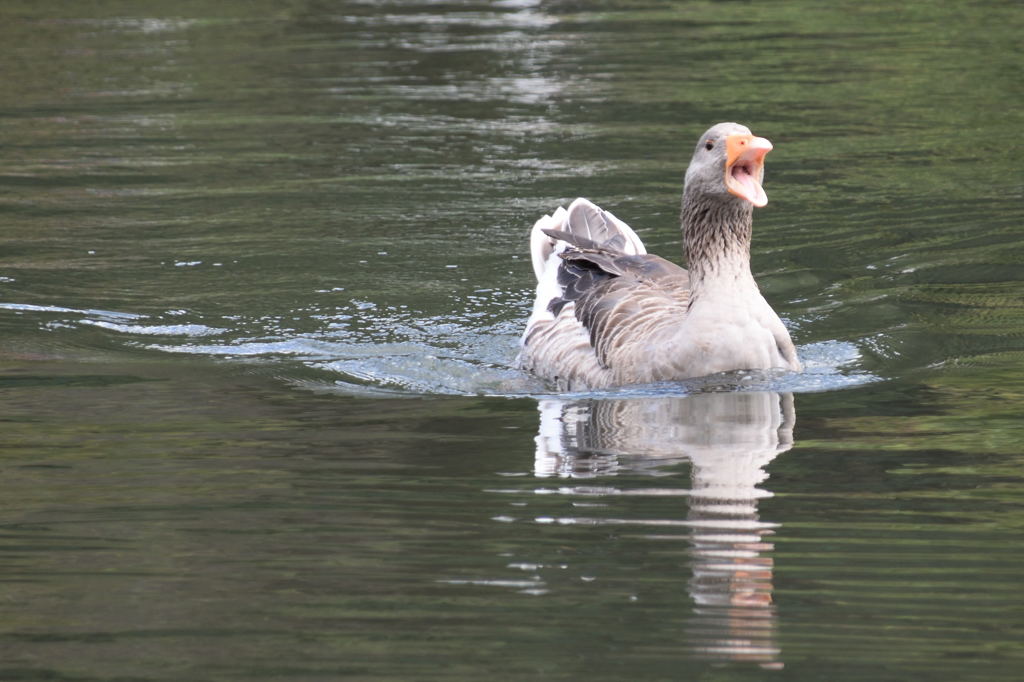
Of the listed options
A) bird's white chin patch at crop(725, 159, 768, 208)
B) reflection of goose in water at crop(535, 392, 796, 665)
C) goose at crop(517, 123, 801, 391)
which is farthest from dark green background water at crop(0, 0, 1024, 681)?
bird's white chin patch at crop(725, 159, 768, 208)

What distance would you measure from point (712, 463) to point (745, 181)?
2.04 metres

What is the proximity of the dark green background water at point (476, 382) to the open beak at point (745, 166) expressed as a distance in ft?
3.61

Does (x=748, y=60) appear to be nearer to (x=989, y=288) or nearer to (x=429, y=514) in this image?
(x=989, y=288)

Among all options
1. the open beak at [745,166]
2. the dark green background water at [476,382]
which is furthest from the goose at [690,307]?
the dark green background water at [476,382]

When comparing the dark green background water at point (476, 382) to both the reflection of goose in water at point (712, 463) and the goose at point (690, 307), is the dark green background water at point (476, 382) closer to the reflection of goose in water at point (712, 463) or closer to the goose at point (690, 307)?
the reflection of goose in water at point (712, 463)

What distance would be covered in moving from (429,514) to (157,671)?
182cm

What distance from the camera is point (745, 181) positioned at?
360 inches

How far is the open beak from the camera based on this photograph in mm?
8883

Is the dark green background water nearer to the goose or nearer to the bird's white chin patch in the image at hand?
the goose

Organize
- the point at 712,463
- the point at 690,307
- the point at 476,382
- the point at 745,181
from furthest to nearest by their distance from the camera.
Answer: the point at 476,382
the point at 690,307
the point at 745,181
the point at 712,463

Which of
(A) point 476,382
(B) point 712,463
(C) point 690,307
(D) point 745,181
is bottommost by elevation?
(A) point 476,382

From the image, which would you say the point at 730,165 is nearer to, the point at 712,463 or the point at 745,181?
the point at 745,181

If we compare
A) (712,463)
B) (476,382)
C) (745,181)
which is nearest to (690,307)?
(745,181)

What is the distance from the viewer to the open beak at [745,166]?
8.88m
